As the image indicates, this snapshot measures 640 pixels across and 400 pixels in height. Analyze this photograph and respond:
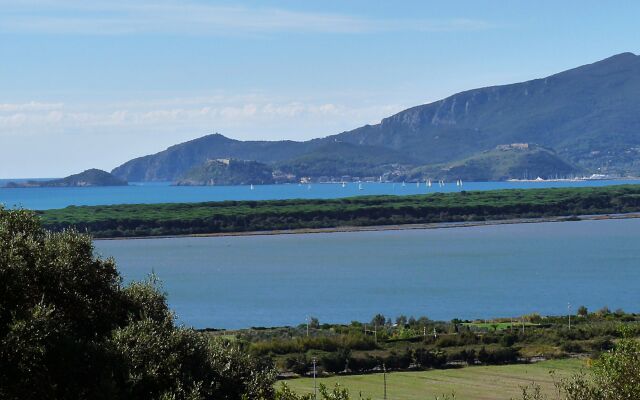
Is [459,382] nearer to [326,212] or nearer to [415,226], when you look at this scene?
[415,226]

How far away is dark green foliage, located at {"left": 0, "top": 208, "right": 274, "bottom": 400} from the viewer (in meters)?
14.2

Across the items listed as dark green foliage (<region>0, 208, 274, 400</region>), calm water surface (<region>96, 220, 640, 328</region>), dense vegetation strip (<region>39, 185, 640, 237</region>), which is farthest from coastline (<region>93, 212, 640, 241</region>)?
dark green foliage (<region>0, 208, 274, 400</region>)

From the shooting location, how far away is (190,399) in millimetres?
14594

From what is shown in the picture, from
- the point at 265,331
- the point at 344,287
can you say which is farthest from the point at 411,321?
the point at 344,287

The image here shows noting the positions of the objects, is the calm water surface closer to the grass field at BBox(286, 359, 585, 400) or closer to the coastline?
the coastline

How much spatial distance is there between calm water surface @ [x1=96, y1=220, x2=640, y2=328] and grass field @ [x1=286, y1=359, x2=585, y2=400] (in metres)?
16.5

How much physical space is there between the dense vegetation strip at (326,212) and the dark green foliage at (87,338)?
89.8 metres

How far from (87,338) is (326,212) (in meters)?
106

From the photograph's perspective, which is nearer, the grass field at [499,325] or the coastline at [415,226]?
the grass field at [499,325]

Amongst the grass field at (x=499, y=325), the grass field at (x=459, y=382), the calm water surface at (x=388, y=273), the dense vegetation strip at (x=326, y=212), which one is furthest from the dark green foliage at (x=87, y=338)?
the dense vegetation strip at (x=326, y=212)

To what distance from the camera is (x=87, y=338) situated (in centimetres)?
1592

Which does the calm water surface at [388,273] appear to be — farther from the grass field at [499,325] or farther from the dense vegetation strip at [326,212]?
the dense vegetation strip at [326,212]

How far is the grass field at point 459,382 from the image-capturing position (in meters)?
30.8

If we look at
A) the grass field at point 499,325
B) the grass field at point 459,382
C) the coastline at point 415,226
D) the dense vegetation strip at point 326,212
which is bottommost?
the grass field at point 459,382
